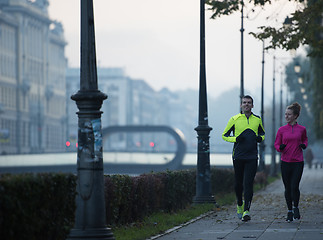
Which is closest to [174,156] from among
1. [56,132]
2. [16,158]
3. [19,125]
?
[16,158]

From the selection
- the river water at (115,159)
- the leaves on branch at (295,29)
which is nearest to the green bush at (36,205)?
the leaves on branch at (295,29)

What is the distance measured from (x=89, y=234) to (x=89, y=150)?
3.05 ft

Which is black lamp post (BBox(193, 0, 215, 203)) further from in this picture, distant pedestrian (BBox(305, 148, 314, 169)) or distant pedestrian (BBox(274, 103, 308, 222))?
distant pedestrian (BBox(305, 148, 314, 169))

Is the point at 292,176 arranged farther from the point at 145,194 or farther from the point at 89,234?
the point at 89,234

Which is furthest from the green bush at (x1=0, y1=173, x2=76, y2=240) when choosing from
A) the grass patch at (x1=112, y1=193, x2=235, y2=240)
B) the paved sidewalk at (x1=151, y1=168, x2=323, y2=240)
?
the paved sidewalk at (x1=151, y1=168, x2=323, y2=240)

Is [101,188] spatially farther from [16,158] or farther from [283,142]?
[16,158]

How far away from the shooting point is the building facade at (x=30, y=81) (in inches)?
4400

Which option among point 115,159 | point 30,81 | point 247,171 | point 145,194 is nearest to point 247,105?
point 247,171

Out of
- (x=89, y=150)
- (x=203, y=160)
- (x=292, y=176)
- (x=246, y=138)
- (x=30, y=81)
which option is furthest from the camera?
(x=30, y=81)

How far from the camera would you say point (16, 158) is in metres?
69.5

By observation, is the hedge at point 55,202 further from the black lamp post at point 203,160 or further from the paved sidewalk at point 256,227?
the black lamp post at point 203,160

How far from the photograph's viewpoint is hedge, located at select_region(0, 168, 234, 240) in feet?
28.3

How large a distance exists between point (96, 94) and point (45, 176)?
1.07m

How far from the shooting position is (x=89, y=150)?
1032 cm
